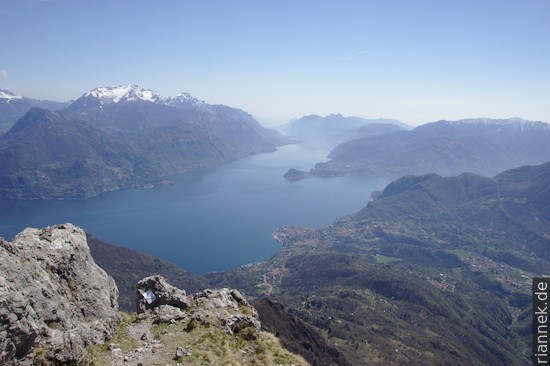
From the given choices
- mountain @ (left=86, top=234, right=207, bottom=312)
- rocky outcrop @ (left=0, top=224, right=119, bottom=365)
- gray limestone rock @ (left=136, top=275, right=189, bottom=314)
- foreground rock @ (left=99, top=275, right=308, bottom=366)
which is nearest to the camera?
rocky outcrop @ (left=0, top=224, right=119, bottom=365)

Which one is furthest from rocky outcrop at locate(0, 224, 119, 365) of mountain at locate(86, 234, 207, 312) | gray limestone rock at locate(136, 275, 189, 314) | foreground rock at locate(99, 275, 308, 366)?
mountain at locate(86, 234, 207, 312)

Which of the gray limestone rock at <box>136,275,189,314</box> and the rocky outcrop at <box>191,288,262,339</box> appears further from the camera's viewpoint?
the gray limestone rock at <box>136,275,189,314</box>

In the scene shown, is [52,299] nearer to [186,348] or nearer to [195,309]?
[186,348]

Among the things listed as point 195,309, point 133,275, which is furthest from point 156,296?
point 133,275

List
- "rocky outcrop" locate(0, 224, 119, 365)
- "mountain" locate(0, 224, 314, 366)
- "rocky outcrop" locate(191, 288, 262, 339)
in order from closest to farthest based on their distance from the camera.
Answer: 1. "rocky outcrop" locate(0, 224, 119, 365)
2. "mountain" locate(0, 224, 314, 366)
3. "rocky outcrop" locate(191, 288, 262, 339)

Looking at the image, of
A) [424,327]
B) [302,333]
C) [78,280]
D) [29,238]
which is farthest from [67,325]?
[424,327]

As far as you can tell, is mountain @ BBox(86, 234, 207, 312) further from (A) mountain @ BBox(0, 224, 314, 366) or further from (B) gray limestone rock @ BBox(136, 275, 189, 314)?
(A) mountain @ BBox(0, 224, 314, 366)

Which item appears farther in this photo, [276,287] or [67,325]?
[276,287]

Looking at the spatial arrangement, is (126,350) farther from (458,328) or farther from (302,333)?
(458,328)
